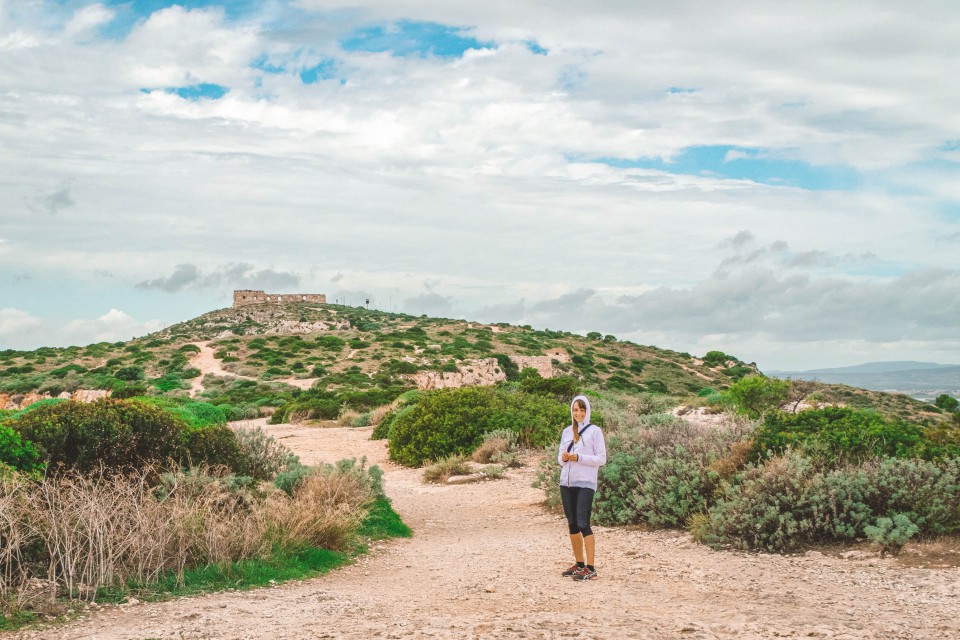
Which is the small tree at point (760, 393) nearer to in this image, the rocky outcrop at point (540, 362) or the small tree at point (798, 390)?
the small tree at point (798, 390)

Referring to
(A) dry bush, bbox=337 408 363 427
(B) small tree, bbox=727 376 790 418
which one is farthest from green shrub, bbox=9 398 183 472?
(A) dry bush, bbox=337 408 363 427

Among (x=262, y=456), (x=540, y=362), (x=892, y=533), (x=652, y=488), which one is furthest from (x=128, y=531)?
(x=540, y=362)

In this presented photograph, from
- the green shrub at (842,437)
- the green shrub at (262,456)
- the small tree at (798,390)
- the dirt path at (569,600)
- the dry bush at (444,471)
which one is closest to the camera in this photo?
the dirt path at (569,600)

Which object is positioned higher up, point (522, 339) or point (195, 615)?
point (522, 339)

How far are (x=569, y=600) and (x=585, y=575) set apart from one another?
3.06 ft

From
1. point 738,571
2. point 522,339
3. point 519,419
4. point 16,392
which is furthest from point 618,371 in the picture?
point 738,571

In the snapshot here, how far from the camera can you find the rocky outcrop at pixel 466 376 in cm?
4581

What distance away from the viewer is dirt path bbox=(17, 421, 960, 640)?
5.40m

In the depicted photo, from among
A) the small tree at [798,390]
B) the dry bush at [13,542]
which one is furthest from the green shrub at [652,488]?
the small tree at [798,390]

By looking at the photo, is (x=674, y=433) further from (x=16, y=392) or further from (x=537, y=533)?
(x=16, y=392)

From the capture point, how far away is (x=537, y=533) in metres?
10.4

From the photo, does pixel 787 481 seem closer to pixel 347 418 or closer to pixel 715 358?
pixel 347 418

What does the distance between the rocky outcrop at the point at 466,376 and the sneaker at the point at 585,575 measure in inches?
1426

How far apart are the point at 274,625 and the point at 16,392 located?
4150cm
